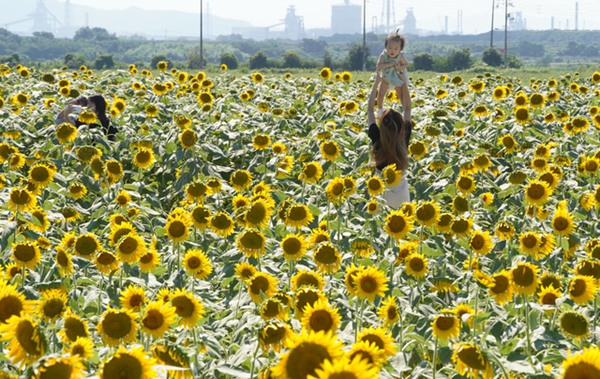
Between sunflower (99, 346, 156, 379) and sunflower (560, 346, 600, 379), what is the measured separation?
38.9 inches

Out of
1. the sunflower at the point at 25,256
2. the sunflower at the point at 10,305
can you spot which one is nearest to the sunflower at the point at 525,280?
the sunflower at the point at 10,305

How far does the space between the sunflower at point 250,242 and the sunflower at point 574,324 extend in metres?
1.38

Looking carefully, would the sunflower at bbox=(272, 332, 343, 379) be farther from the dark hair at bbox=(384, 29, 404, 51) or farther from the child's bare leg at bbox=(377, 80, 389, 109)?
the dark hair at bbox=(384, 29, 404, 51)

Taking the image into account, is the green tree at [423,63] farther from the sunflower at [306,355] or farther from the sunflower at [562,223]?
the sunflower at [306,355]

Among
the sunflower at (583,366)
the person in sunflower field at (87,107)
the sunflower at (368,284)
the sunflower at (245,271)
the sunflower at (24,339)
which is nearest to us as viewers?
the sunflower at (583,366)

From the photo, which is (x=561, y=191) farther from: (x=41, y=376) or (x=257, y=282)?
(x=41, y=376)

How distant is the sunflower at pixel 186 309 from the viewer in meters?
2.84

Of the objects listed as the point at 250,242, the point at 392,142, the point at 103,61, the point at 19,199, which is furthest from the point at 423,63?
the point at 250,242

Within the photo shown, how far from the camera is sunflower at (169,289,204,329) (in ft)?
9.33

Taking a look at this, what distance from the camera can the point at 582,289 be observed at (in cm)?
321

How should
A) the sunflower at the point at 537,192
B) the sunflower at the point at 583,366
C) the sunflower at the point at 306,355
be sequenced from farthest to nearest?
the sunflower at the point at 537,192
the sunflower at the point at 583,366
the sunflower at the point at 306,355

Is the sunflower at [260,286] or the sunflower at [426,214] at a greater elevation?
the sunflower at [426,214]

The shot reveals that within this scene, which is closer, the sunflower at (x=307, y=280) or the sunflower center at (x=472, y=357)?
the sunflower center at (x=472, y=357)

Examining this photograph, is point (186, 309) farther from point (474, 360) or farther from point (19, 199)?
point (19, 199)
